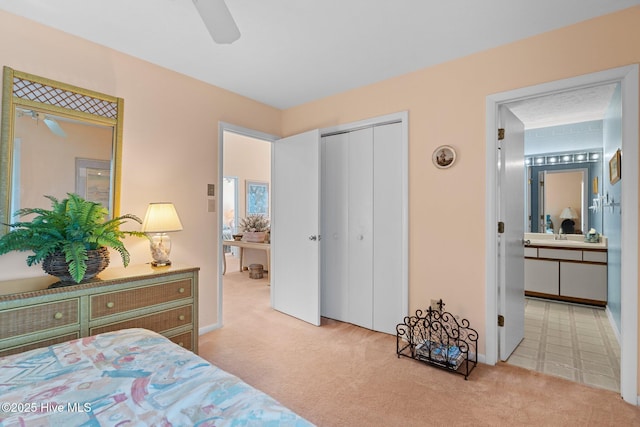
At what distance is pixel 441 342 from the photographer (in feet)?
8.02

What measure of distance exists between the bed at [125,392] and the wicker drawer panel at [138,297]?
2.26 feet

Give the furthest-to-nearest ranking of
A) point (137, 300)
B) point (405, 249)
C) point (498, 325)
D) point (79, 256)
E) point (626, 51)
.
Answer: point (405, 249)
point (498, 325)
point (137, 300)
point (626, 51)
point (79, 256)

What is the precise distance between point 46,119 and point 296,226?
7.38 ft

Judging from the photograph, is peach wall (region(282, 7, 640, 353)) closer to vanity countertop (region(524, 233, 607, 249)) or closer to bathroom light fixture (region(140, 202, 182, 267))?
bathroom light fixture (region(140, 202, 182, 267))

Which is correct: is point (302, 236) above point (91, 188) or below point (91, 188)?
below

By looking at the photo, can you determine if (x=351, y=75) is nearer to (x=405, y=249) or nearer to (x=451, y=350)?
(x=405, y=249)

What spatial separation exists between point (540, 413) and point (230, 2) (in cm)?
309

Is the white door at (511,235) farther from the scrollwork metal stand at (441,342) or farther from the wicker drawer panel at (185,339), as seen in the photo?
the wicker drawer panel at (185,339)

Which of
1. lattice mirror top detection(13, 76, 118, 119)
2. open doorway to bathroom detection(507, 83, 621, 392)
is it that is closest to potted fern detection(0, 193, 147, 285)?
lattice mirror top detection(13, 76, 118, 119)

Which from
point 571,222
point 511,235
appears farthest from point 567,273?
point 511,235

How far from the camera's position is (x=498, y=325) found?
8.13 ft

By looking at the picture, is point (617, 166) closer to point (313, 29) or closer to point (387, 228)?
point (387, 228)

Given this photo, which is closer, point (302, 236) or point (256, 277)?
point (302, 236)

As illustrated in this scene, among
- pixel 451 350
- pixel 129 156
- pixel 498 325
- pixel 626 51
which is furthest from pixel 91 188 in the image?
pixel 626 51
